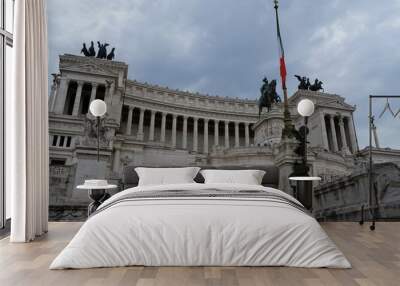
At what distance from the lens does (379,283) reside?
1.77m

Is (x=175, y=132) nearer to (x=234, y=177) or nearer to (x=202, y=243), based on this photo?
(x=234, y=177)

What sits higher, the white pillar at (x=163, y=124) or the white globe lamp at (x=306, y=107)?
the white pillar at (x=163, y=124)

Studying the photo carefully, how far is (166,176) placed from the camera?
151 inches

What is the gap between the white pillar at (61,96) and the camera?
2145 cm

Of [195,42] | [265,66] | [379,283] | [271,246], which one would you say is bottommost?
[379,283]

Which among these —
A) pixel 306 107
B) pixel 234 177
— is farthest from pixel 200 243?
pixel 306 107

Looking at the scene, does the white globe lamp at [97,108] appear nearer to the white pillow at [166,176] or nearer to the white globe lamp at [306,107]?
the white pillow at [166,176]

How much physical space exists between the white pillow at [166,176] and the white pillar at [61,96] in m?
19.8

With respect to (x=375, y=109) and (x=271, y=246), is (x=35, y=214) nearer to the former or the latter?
(x=271, y=246)

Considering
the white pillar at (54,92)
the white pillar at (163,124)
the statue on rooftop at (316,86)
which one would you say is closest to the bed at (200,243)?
the statue on rooftop at (316,86)

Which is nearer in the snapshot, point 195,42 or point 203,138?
point 195,42

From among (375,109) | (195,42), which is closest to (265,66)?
(195,42)

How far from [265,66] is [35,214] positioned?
16.1 m

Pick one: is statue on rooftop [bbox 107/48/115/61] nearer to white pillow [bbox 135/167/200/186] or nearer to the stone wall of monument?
the stone wall of monument
